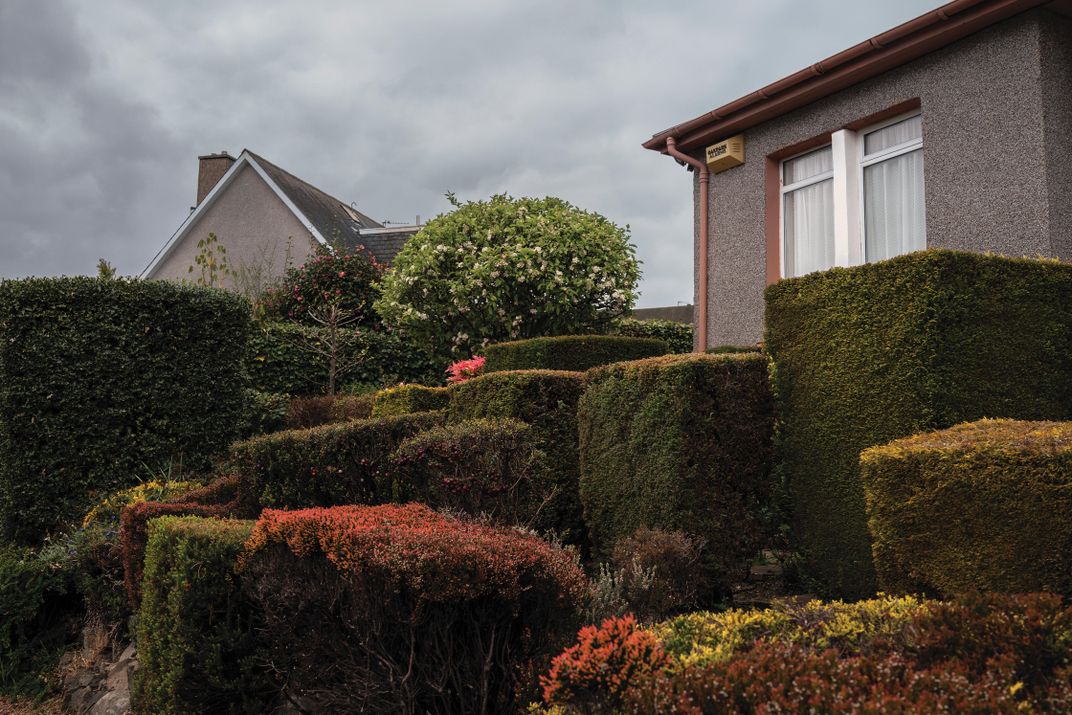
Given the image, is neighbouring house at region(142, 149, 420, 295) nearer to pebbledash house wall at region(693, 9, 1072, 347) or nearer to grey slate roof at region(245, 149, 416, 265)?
grey slate roof at region(245, 149, 416, 265)

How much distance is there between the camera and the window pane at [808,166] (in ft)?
32.8

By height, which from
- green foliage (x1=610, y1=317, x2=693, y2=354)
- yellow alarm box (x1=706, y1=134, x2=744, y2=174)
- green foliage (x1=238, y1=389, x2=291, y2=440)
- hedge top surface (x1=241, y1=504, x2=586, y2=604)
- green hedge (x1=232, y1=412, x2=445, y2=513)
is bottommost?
hedge top surface (x1=241, y1=504, x2=586, y2=604)

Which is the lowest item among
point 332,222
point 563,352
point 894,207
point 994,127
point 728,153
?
point 563,352

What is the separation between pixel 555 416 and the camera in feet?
23.4

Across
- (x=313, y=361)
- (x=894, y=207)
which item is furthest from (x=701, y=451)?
(x=313, y=361)

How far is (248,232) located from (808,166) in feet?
55.4

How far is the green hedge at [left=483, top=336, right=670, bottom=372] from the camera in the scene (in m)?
10.3

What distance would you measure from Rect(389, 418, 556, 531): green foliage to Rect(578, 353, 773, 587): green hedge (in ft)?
2.30

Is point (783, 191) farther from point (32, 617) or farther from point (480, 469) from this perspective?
point (32, 617)

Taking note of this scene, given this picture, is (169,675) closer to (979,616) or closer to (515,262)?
(979,616)

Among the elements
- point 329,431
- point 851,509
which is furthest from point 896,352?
point 329,431

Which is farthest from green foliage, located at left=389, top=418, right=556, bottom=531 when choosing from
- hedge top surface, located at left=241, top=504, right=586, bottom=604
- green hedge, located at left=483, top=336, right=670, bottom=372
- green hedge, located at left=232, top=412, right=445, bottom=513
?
green hedge, located at left=483, top=336, right=670, bottom=372

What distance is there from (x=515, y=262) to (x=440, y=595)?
343 inches

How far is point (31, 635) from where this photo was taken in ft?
27.6
